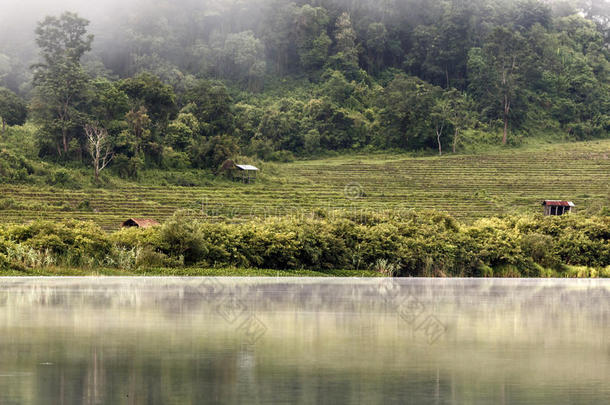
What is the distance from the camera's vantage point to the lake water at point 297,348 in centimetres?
725

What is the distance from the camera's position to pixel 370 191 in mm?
54656

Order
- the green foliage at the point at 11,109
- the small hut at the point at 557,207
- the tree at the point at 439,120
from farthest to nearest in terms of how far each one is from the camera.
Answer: the tree at the point at 439,120, the green foliage at the point at 11,109, the small hut at the point at 557,207

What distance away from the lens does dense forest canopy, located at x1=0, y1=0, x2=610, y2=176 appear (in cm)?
5956

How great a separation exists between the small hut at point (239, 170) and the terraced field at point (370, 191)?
33.9 inches

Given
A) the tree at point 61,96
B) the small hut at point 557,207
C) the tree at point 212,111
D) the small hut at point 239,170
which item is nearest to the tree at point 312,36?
A: the tree at point 212,111

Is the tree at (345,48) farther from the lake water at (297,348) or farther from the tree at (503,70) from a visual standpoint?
the lake water at (297,348)

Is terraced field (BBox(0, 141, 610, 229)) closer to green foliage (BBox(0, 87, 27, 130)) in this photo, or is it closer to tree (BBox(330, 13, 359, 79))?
green foliage (BBox(0, 87, 27, 130))

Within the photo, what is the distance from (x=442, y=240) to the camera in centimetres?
2703

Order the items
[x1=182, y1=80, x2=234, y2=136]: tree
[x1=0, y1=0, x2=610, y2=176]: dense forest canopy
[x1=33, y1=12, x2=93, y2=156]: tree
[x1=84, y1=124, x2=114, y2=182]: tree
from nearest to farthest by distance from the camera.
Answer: [x1=84, y1=124, x2=114, y2=182]: tree
[x1=33, y1=12, x2=93, y2=156]: tree
[x1=0, y1=0, x2=610, y2=176]: dense forest canopy
[x1=182, y1=80, x2=234, y2=136]: tree

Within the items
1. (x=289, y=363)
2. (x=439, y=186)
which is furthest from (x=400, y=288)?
(x=439, y=186)

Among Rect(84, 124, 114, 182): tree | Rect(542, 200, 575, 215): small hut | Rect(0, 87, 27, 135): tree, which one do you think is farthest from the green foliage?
Rect(542, 200, 575, 215): small hut

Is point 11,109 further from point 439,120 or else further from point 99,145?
point 439,120

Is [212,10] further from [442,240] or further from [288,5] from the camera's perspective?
[442,240]

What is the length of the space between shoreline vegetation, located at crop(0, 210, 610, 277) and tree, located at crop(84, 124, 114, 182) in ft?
88.3
